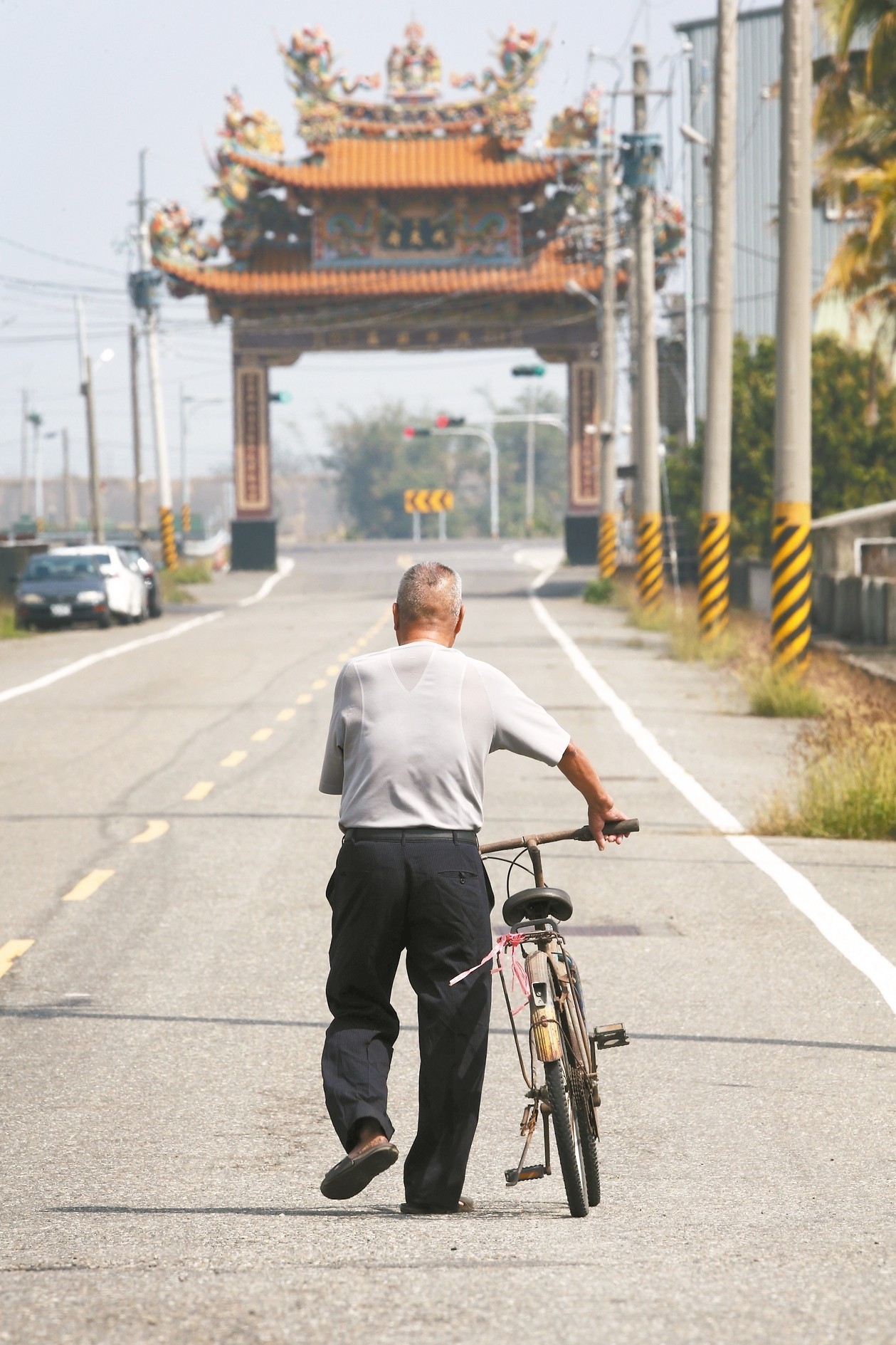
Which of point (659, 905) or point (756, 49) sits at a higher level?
point (756, 49)

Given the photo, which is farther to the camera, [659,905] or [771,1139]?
[659,905]

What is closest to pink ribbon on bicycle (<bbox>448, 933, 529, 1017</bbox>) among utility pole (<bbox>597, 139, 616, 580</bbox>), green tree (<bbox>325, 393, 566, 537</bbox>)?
utility pole (<bbox>597, 139, 616, 580</bbox>)

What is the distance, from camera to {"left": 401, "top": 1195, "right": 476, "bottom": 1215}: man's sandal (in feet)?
18.4

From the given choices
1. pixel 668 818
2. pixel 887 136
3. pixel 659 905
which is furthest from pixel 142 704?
pixel 887 136

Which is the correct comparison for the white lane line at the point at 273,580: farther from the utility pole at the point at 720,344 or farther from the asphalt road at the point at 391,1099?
the asphalt road at the point at 391,1099

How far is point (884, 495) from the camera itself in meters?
48.0

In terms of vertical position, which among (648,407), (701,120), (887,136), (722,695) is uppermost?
(701,120)

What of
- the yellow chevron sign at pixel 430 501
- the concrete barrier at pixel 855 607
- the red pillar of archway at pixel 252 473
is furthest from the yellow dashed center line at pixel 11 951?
the yellow chevron sign at pixel 430 501

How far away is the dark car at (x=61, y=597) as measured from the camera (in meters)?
38.8

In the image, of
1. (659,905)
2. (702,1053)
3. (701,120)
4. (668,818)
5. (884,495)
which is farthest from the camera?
(701,120)

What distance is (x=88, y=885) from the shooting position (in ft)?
37.6

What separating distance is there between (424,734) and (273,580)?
5953cm

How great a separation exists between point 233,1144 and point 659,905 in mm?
4752

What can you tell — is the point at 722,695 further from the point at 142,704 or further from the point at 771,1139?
the point at 771,1139
